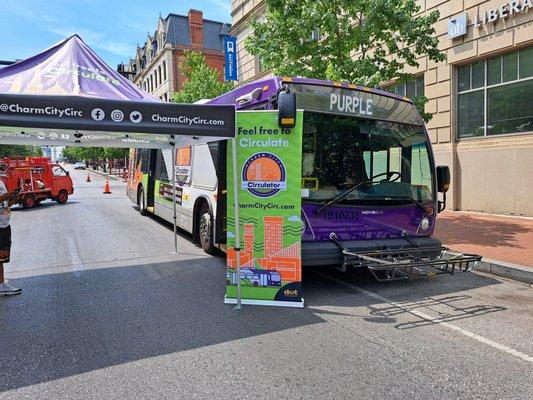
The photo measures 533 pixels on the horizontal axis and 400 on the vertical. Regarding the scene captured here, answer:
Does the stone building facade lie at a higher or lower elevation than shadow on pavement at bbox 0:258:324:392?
higher

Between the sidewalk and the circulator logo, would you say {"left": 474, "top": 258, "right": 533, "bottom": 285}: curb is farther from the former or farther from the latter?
the circulator logo

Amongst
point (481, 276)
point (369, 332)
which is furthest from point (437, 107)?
point (369, 332)

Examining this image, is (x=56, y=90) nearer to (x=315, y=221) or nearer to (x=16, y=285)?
(x=16, y=285)

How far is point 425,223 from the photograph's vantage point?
22.0 feet

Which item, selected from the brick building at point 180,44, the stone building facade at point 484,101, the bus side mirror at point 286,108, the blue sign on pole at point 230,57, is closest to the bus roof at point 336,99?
the bus side mirror at point 286,108

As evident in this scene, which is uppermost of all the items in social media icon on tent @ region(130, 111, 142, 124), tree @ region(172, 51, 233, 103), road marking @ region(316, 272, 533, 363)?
tree @ region(172, 51, 233, 103)

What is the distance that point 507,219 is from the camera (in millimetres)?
11797

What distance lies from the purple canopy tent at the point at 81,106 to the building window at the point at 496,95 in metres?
9.63

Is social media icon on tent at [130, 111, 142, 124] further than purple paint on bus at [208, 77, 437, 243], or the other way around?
purple paint on bus at [208, 77, 437, 243]

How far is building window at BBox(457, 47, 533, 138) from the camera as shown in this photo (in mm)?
12045

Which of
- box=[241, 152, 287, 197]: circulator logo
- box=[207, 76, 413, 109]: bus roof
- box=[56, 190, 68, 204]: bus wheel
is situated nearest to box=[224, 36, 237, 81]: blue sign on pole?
box=[56, 190, 68, 204]: bus wheel

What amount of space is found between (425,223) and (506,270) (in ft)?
4.92

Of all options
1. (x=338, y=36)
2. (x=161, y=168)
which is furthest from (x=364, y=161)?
(x=161, y=168)

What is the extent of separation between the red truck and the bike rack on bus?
1537 cm
